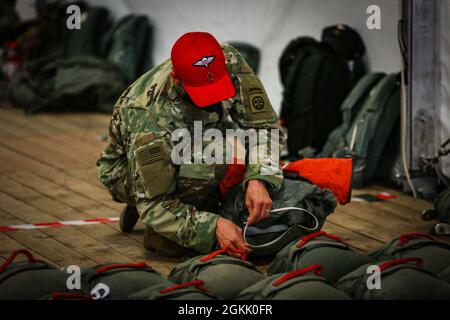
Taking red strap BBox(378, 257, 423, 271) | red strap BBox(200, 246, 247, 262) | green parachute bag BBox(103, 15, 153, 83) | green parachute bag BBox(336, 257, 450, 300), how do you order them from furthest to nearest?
green parachute bag BBox(103, 15, 153, 83) < red strap BBox(200, 246, 247, 262) < red strap BBox(378, 257, 423, 271) < green parachute bag BBox(336, 257, 450, 300)

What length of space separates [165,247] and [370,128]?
164 centimetres

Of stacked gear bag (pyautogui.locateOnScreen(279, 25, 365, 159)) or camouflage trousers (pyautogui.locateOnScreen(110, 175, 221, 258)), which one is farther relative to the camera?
stacked gear bag (pyautogui.locateOnScreen(279, 25, 365, 159))

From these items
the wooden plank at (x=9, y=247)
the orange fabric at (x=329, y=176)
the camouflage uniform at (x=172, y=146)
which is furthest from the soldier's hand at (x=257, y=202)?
the wooden plank at (x=9, y=247)

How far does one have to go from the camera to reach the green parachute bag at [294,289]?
2854mm

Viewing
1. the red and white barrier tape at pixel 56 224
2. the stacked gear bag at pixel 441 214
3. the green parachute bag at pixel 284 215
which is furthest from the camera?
the red and white barrier tape at pixel 56 224

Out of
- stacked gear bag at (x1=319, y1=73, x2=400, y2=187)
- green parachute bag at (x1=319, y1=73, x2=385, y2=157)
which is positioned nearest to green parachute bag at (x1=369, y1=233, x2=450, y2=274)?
stacked gear bag at (x1=319, y1=73, x2=400, y2=187)

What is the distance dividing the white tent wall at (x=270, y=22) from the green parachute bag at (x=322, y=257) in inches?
78.1

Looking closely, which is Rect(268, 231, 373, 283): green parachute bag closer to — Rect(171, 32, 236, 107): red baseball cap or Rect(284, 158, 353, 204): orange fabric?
Rect(284, 158, 353, 204): orange fabric

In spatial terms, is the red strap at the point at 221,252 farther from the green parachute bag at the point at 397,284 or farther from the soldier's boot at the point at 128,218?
the soldier's boot at the point at 128,218

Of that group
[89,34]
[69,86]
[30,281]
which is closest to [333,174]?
[30,281]

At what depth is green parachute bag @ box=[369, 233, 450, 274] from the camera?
3271 mm

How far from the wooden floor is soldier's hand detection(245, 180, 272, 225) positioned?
384 millimetres

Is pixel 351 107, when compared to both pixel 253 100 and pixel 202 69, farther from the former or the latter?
pixel 202 69

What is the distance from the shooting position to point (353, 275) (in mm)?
3088
